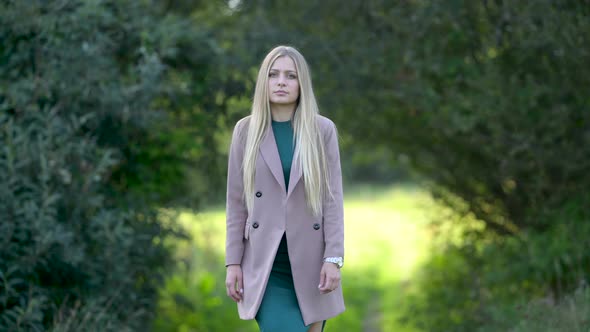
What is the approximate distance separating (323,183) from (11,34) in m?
3.65

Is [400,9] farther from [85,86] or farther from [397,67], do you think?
[85,86]

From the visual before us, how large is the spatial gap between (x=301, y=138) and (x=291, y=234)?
0.49m

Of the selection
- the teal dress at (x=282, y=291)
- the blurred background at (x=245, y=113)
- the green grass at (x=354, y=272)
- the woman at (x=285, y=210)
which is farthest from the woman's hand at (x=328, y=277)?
the green grass at (x=354, y=272)

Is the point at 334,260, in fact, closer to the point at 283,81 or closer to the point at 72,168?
the point at 283,81

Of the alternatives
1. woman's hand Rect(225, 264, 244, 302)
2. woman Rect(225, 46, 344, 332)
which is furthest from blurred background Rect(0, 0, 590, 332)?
woman Rect(225, 46, 344, 332)

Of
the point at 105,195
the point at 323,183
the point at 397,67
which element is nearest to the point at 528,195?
the point at 397,67

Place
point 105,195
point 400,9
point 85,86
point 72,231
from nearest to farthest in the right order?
point 72,231, point 85,86, point 105,195, point 400,9

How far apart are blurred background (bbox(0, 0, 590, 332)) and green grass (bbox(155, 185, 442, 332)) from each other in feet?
0.23

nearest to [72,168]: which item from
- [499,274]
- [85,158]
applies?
[85,158]

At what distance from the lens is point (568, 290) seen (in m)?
7.42

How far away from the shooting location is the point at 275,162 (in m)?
4.19

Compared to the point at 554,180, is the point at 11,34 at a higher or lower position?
higher

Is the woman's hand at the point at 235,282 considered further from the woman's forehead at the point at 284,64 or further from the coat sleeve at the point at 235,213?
the woman's forehead at the point at 284,64

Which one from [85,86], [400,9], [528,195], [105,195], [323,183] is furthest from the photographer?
[528,195]
